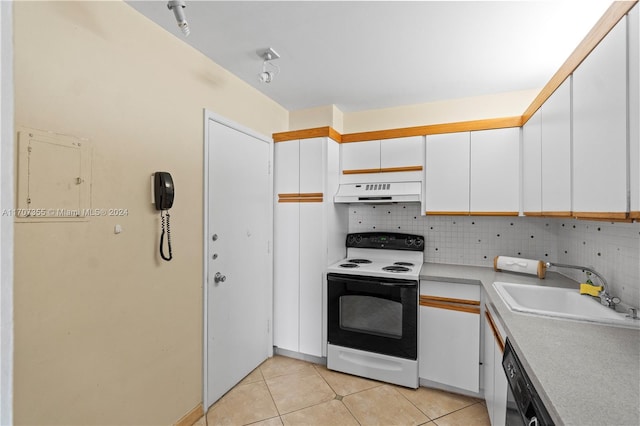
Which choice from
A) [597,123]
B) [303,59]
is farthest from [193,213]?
[597,123]

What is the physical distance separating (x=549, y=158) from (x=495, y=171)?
69 centimetres

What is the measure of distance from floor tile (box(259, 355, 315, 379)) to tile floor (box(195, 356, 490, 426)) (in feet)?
0.10

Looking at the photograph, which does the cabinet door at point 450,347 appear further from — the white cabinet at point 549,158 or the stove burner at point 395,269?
the white cabinet at point 549,158

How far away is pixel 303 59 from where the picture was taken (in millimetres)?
2090

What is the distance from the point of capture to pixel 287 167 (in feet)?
9.32

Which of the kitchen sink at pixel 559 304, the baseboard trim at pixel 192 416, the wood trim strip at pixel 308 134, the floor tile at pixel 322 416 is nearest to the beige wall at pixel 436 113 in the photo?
the wood trim strip at pixel 308 134

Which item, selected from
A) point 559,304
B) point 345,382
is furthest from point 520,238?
point 345,382

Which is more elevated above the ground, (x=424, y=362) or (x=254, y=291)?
(x=254, y=291)

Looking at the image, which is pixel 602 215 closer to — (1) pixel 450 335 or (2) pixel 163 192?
(1) pixel 450 335

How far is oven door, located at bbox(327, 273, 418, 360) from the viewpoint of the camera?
2314mm

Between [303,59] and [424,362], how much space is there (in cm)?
245

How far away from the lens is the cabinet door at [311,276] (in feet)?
8.84

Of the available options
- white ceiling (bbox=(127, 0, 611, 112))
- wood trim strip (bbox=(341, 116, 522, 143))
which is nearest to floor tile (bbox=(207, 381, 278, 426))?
wood trim strip (bbox=(341, 116, 522, 143))

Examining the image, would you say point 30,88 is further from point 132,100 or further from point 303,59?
point 303,59
